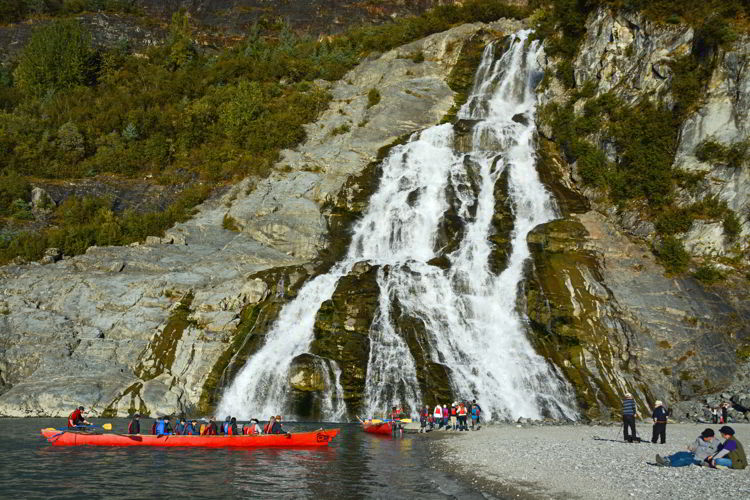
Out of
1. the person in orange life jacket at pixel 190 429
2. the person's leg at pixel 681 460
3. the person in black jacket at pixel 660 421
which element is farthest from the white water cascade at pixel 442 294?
the person's leg at pixel 681 460

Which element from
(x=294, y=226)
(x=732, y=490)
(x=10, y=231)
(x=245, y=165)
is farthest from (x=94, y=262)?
(x=732, y=490)

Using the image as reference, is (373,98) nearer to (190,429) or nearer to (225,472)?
(190,429)

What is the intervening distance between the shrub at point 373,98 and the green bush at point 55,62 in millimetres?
33891

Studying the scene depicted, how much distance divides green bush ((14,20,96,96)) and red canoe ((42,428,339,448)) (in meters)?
53.4

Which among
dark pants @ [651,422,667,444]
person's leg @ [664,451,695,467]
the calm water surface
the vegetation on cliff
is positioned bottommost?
the calm water surface

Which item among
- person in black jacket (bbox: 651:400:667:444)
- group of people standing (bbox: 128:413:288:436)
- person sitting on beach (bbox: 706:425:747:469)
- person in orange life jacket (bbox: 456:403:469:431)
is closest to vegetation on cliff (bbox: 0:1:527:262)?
group of people standing (bbox: 128:413:288:436)

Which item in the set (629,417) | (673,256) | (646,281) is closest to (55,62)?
(646,281)

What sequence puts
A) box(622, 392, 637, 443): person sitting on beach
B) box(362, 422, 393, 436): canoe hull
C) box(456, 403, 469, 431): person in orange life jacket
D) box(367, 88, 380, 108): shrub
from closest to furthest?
box(622, 392, 637, 443): person sitting on beach
box(362, 422, 393, 436): canoe hull
box(456, 403, 469, 431): person in orange life jacket
box(367, 88, 380, 108): shrub

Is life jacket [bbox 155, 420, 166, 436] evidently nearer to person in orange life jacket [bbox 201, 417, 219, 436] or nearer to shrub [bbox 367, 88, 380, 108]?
person in orange life jacket [bbox 201, 417, 219, 436]

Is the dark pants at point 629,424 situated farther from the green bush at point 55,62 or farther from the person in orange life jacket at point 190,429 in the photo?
the green bush at point 55,62

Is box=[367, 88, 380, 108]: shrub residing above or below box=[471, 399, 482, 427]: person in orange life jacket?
above

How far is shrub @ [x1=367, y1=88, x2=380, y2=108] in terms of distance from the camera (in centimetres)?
5966

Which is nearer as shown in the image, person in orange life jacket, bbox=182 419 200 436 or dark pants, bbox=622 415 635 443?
dark pants, bbox=622 415 635 443

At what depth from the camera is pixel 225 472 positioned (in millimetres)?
17016
